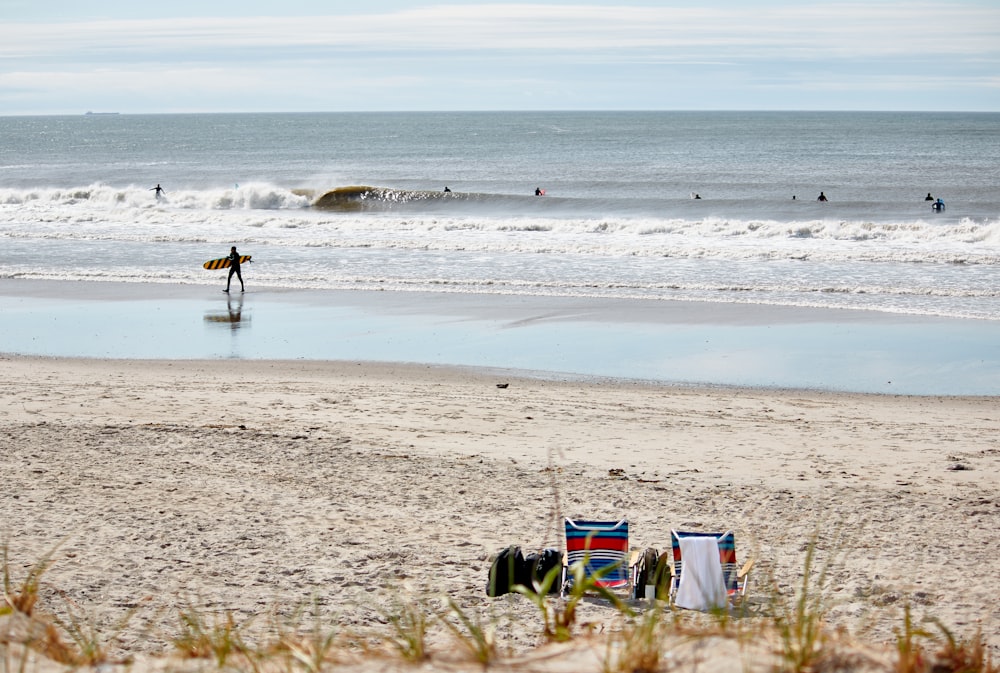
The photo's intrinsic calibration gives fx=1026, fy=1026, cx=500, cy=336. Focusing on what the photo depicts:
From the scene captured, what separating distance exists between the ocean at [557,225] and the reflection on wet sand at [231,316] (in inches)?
122

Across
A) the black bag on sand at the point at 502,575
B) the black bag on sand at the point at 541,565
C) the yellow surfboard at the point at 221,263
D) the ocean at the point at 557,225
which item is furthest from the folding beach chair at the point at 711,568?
the yellow surfboard at the point at 221,263

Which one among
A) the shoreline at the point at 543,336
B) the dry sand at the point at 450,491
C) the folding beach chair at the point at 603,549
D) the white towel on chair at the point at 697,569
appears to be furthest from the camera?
the shoreline at the point at 543,336

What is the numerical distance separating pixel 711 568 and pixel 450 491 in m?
3.20

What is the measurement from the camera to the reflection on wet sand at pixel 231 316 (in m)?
18.8

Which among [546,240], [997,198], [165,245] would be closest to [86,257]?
[165,245]

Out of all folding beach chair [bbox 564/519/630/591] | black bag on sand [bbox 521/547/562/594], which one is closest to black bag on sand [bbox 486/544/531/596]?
black bag on sand [bbox 521/547/562/594]

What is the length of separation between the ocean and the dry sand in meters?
9.26

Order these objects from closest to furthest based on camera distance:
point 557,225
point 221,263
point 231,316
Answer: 1. point 231,316
2. point 221,263
3. point 557,225

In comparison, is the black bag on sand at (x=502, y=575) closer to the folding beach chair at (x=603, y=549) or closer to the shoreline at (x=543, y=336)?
the folding beach chair at (x=603, y=549)

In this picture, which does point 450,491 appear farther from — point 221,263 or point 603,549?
point 221,263

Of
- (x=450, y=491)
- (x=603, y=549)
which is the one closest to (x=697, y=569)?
(x=603, y=549)

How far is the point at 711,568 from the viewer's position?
646cm

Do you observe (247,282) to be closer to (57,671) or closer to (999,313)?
(999,313)

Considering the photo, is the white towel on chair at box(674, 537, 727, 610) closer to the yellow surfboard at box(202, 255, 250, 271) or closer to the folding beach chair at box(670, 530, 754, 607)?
the folding beach chair at box(670, 530, 754, 607)
